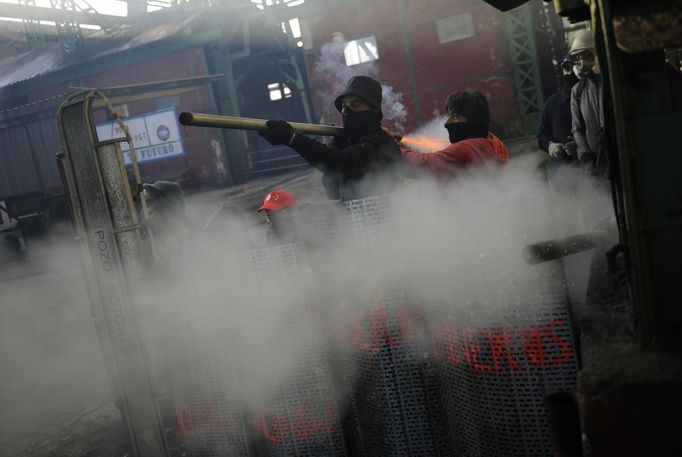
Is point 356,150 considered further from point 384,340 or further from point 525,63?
point 525,63

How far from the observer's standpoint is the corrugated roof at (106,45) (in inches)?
882

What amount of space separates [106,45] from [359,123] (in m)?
23.5

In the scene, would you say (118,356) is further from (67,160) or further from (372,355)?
(372,355)

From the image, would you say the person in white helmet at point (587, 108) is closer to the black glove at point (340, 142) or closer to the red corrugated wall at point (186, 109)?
the black glove at point (340, 142)

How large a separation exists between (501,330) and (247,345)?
4.96 ft

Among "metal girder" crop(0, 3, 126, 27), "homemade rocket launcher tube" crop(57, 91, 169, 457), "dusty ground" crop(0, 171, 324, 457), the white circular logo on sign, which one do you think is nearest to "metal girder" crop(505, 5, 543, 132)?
"dusty ground" crop(0, 171, 324, 457)

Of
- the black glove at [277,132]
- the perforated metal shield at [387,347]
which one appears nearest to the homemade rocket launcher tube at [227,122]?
the black glove at [277,132]

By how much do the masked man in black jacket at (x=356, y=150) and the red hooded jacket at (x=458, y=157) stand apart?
0.20 m

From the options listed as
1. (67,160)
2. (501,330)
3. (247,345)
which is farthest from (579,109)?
(67,160)

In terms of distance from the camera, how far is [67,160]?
3631 millimetres

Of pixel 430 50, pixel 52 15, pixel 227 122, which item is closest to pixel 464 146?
pixel 227 122

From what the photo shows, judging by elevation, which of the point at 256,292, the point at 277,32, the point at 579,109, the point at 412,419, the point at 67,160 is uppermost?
the point at 277,32

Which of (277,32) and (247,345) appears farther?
(277,32)

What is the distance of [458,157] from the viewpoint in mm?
3854
